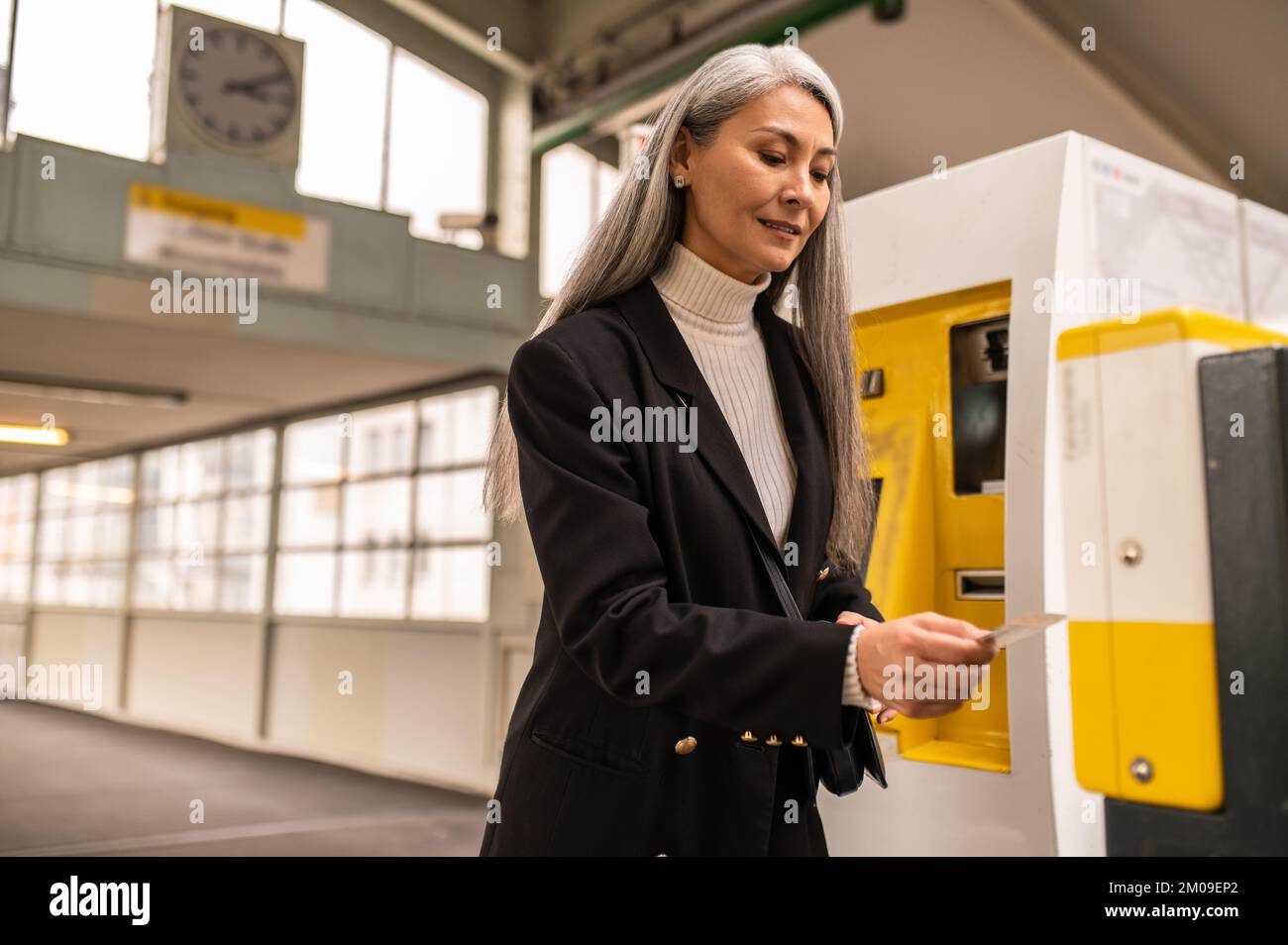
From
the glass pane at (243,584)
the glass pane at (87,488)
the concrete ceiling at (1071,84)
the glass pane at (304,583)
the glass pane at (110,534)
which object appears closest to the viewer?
the concrete ceiling at (1071,84)

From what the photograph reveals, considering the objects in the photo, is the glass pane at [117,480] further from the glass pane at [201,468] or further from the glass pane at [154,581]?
the glass pane at [201,468]

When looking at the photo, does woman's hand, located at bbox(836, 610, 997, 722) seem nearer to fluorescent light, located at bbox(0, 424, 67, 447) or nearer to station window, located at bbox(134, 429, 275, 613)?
station window, located at bbox(134, 429, 275, 613)

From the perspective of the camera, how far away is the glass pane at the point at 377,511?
748cm

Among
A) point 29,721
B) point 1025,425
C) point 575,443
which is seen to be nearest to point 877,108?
point 1025,425

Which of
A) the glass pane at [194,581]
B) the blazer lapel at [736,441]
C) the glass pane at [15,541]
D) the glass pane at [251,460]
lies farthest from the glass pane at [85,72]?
the glass pane at [15,541]

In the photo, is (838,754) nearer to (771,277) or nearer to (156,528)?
(771,277)

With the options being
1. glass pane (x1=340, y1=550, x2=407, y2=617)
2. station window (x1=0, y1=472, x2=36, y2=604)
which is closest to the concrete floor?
glass pane (x1=340, y1=550, x2=407, y2=617)

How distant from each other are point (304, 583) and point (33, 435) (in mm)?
3283

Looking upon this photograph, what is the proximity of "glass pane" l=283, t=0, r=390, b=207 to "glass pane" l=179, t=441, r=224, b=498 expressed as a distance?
144 inches

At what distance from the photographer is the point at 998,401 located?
6.44 feet

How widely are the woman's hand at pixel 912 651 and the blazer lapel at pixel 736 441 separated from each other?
0.64 feet

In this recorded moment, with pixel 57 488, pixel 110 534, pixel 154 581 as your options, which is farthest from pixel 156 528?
pixel 57 488

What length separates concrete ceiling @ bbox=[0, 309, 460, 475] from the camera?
5.93 m

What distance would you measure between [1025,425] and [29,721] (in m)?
11.3
